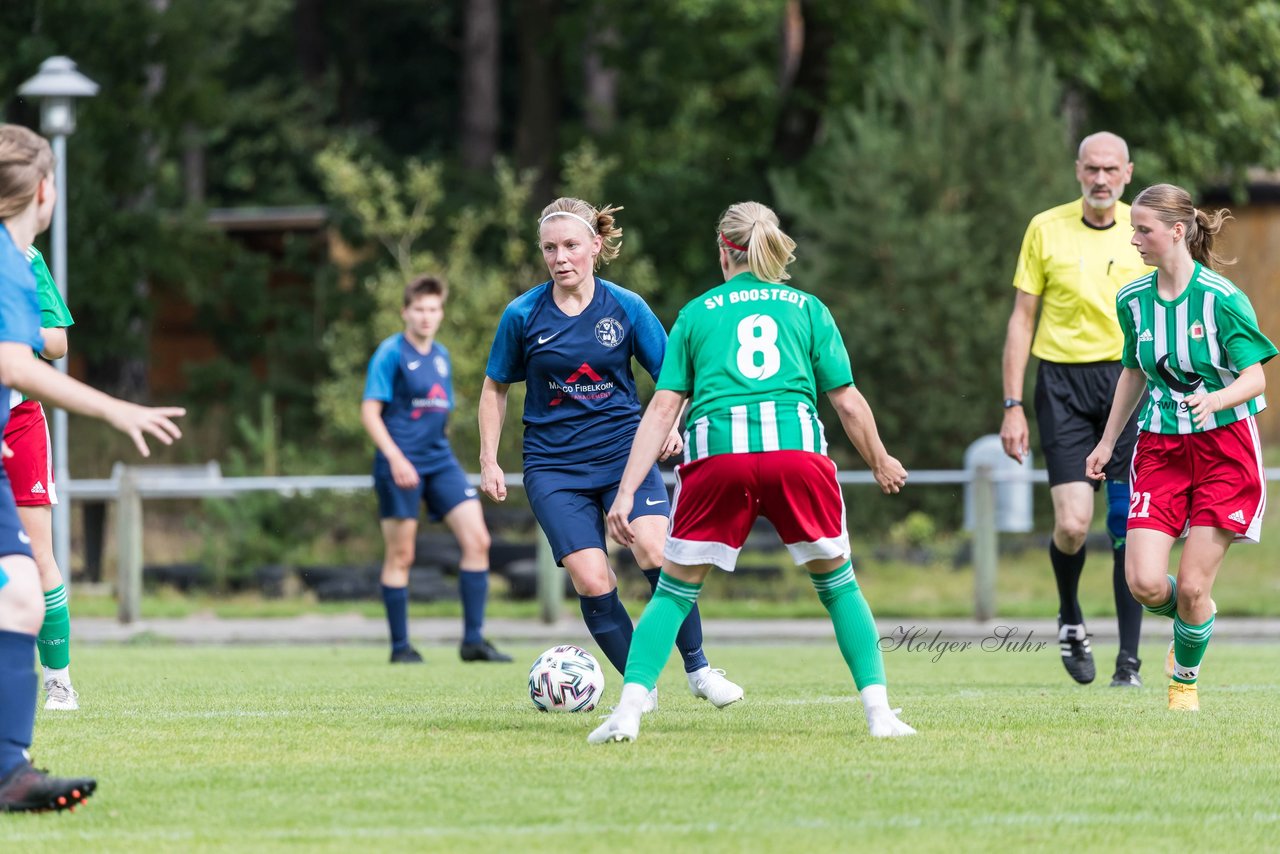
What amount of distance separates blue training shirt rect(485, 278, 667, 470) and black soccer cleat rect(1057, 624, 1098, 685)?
2.89 meters

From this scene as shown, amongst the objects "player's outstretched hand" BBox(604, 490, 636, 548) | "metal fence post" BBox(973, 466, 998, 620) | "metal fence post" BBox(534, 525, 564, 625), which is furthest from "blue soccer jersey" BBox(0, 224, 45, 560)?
"metal fence post" BBox(973, 466, 998, 620)

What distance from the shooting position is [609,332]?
A: 7.69 meters

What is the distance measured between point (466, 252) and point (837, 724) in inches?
661

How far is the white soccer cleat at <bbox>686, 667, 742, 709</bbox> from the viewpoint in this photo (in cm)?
719

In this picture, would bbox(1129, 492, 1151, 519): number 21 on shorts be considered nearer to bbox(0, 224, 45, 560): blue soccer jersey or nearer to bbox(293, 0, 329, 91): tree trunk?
bbox(0, 224, 45, 560): blue soccer jersey

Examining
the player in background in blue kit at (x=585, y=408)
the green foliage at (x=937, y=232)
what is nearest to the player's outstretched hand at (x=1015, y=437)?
the player in background in blue kit at (x=585, y=408)

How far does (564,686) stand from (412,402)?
4479 mm

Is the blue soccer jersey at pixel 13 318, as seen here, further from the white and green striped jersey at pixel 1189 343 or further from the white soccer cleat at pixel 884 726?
the white and green striped jersey at pixel 1189 343

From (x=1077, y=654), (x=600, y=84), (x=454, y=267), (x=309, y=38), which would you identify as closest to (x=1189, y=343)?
(x=1077, y=654)

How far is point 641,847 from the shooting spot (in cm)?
470

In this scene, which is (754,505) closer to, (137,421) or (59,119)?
(137,421)

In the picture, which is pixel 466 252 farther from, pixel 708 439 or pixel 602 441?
pixel 708 439

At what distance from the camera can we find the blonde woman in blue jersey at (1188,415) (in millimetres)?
7262

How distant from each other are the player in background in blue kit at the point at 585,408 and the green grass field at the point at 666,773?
0.58 metres
